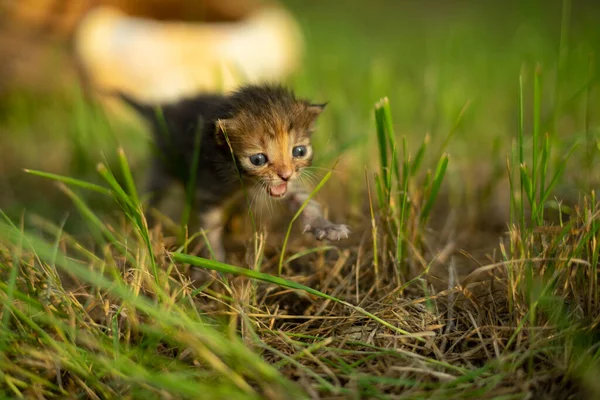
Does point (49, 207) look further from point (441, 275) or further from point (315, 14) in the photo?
point (315, 14)

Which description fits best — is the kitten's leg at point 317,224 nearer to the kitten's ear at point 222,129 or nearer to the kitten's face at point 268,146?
the kitten's face at point 268,146

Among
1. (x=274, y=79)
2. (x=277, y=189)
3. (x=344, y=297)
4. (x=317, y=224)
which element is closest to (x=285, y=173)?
(x=277, y=189)

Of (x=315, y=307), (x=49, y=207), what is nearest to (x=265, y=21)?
(x=49, y=207)

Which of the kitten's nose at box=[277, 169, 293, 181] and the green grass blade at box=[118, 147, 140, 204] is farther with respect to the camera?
the kitten's nose at box=[277, 169, 293, 181]

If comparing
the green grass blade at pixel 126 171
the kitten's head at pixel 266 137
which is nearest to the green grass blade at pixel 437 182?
the kitten's head at pixel 266 137

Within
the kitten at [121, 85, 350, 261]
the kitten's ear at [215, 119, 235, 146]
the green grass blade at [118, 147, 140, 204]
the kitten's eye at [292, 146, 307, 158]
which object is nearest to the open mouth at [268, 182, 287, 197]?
the kitten at [121, 85, 350, 261]

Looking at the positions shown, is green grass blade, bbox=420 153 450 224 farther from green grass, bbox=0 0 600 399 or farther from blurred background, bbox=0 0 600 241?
blurred background, bbox=0 0 600 241

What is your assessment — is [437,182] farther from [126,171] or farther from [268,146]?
[126,171]

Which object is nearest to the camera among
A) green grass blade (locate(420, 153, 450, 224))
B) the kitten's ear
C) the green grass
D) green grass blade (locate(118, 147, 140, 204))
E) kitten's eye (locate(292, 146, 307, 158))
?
the green grass
